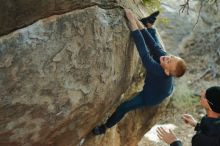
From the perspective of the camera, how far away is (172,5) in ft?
47.7

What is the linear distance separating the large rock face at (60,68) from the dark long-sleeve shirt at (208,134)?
1.46 m

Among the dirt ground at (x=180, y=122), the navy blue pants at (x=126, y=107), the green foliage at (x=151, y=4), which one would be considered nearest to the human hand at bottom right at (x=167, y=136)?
the navy blue pants at (x=126, y=107)

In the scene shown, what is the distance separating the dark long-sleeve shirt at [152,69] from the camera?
5645mm

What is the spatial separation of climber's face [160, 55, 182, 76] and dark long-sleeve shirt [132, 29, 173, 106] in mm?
63

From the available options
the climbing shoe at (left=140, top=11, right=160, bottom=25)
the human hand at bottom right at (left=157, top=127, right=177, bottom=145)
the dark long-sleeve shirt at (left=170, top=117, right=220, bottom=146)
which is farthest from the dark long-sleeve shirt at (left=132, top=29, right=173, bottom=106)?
the dark long-sleeve shirt at (left=170, top=117, right=220, bottom=146)

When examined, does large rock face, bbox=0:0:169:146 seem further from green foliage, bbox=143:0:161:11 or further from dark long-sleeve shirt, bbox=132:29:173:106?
green foliage, bbox=143:0:161:11

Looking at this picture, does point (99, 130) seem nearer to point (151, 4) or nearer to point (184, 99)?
point (151, 4)

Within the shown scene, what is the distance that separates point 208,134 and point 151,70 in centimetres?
139

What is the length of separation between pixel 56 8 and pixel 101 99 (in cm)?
131

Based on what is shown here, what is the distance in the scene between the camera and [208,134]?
180 inches

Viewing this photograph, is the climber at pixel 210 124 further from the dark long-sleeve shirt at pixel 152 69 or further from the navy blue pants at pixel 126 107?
the navy blue pants at pixel 126 107

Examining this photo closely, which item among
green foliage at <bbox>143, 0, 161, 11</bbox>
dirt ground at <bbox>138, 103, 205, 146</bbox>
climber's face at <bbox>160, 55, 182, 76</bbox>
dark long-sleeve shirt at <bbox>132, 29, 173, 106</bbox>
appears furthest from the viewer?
dirt ground at <bbox>138, 103, 205, 146</bbox>

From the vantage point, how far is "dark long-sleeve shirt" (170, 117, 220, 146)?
14.8 ft

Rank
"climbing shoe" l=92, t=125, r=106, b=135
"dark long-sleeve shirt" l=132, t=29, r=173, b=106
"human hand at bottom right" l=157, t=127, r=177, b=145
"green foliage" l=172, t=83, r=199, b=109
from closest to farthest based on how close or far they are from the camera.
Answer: "human hand at bottom right" l=157, t=127, r=177, b=145, "dark long-sleeve shirt" l=132, t=29, r=173, b=106, "climbing shoe" l=92, t=125, r=106, b=135, "green foliage" l=172, t=83, r=199, b=109
